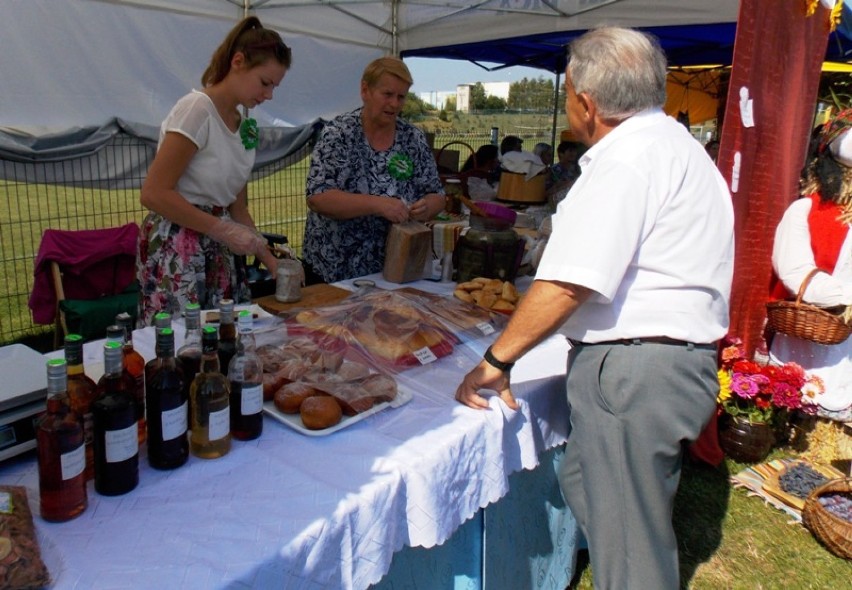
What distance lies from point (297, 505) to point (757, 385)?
2.76m

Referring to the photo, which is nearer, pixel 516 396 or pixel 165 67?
pixel 516 396

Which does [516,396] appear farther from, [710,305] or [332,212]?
[332,212]

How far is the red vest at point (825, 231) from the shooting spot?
3.02 meters

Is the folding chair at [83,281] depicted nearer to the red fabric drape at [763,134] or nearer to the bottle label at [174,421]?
the bottle label at [174,421]

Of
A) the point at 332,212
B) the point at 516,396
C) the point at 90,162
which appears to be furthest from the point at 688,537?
the point at 90,162

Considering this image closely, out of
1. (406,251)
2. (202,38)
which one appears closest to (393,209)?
(406,251)

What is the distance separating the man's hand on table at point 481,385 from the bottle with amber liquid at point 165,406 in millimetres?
682

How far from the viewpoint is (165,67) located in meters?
4.86

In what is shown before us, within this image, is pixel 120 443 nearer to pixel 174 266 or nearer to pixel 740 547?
pixel 174 266

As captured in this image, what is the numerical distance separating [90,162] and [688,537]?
461 centimetres

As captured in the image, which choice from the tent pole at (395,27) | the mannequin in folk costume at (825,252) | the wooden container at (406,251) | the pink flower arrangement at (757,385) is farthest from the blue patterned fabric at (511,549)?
the tent pole at (395,27)

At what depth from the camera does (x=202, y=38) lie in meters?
4.99

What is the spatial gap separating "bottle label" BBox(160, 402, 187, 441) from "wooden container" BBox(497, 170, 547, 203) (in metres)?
4.31

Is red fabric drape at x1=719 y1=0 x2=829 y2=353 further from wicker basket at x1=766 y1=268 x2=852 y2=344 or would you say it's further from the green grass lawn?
the green grass lawn
